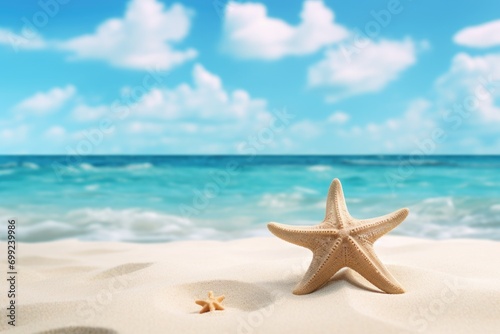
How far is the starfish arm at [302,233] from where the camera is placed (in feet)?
12.1

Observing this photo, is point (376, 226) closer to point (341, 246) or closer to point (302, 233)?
point (341, 246)

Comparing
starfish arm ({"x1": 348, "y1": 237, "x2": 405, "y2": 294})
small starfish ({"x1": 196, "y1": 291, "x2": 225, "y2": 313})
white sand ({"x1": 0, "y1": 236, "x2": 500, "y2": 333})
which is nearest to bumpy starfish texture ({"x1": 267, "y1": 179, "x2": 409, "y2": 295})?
starfish arm ({"x1": 348, "y1": 237, "x2": 405, "y2": 294})

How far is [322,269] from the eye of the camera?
354 centimetres

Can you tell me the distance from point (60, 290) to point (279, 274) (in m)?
1.87

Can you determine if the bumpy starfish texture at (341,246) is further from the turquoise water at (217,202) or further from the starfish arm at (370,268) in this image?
the turquoise water at (217,202)

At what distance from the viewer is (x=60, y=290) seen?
13.8 ft

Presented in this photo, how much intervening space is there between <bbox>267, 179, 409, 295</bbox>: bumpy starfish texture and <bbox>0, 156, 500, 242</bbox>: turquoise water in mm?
5871

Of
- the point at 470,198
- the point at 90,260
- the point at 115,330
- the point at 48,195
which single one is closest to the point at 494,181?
the point at 470,198

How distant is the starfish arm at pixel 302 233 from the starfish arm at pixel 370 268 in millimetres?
210

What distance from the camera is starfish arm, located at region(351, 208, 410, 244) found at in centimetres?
367

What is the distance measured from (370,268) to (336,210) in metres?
0.52

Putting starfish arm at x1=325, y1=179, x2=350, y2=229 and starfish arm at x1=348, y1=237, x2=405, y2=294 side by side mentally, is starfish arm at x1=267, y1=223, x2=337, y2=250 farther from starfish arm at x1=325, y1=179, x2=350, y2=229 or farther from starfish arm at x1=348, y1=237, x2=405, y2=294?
starfish arm at x1=348, y1=237, x2=405, y2=294

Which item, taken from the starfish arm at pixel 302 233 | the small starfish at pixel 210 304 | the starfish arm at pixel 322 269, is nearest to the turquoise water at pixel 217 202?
the starfish arm at pixel 302 233

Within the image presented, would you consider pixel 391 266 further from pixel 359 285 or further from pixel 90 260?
pixel 90 260
